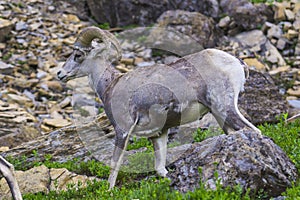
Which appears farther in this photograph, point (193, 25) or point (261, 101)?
point (193, 25)

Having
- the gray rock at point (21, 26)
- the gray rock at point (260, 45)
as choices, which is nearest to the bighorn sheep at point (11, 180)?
the gray rock at point (260, 45)

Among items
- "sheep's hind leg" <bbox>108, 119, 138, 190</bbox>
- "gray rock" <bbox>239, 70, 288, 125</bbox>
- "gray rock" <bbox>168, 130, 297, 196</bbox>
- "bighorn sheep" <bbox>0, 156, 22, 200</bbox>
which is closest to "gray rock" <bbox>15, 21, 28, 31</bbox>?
"gray rock" <bbox>239, 70, 288, 125</bbox>

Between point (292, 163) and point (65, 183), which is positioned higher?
point (292, 163)

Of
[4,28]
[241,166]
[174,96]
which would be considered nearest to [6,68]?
[4,28]

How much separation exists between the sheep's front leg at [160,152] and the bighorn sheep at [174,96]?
2 centimetres

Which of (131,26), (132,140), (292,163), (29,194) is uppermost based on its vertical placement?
(292,163)

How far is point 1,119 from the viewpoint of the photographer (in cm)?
1410

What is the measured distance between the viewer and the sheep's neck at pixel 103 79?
27.8 feet

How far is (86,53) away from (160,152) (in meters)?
1.87

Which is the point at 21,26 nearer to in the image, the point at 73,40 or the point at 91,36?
the point at 73,40

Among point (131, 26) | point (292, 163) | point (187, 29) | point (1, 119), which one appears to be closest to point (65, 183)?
point (292, 163)

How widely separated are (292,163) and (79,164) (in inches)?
178

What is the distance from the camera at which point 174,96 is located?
7730 millimetres

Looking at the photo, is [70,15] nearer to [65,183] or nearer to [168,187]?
[65,183]
